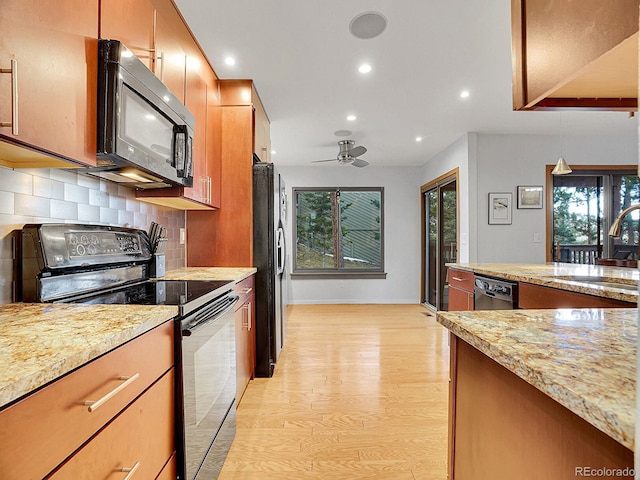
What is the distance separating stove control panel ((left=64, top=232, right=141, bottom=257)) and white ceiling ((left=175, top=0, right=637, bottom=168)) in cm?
138

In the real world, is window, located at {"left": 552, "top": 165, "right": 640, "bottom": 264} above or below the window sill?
above

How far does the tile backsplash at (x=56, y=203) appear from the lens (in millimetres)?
1198

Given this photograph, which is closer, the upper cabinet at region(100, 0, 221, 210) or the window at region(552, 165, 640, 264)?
the upper cabinet at region(100, 0, 221, 210)

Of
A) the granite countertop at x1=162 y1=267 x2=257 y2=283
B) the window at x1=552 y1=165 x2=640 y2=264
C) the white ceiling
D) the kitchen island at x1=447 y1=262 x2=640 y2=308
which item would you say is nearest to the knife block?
the granite countertop at x1=162 y1=267 x2=257 y2=283

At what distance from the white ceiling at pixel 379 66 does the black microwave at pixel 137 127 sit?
77cm

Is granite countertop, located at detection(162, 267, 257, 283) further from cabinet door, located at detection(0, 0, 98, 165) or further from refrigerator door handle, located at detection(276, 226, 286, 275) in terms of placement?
cabinet door, located at detection(0, 0, 98, 165)

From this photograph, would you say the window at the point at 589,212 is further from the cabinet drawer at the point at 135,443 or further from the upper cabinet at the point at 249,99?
the cabinet drawer at the point at 135,443

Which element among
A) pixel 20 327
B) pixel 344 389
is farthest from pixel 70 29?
pixel 344 389

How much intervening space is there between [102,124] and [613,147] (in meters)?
5.66

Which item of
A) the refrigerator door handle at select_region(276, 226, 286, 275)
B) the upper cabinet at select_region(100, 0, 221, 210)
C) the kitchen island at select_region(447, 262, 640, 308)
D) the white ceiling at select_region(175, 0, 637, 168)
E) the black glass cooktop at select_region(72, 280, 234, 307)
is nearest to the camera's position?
the black glass cooktop at select_region(72, 280, 234, 307)

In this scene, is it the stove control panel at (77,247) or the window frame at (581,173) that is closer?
the stove control panel at (77,247)

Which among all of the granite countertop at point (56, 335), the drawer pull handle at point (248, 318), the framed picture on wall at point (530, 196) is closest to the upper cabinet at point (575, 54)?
the granite countertop at point (56, 335)

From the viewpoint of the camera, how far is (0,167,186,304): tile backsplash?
1198 mm

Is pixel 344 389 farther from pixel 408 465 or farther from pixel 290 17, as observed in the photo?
pixel 290 17
